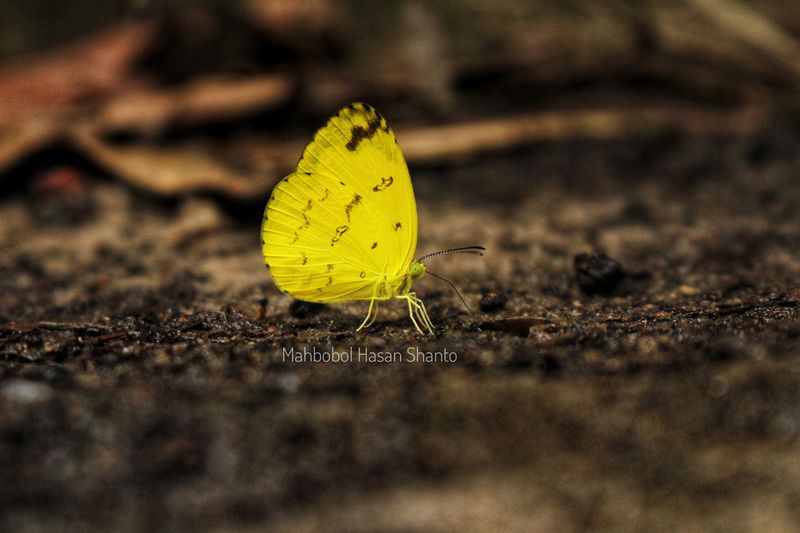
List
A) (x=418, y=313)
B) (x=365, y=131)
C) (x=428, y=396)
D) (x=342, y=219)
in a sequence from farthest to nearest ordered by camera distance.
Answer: (x=418, y=313)
(x=342, y=219)
(x=365, y=131)
(x=428, y=396)

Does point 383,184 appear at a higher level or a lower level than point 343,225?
higher

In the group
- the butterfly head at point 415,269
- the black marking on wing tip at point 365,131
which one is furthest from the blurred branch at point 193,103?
the butterfly head at point 415,269

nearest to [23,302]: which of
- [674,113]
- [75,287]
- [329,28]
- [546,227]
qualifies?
[75,287]

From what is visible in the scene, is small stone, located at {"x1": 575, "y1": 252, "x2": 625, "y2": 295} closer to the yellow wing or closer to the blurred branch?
the yellow wing

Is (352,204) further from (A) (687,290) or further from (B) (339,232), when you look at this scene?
(A) (687,290)

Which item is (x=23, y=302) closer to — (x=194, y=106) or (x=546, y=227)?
(x=194, y=106)

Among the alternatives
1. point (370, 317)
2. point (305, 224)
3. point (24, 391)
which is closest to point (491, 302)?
point (370, 317)

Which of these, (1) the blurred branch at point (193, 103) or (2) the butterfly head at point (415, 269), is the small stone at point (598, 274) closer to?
(2) the butterfly head at point (415, 269)
